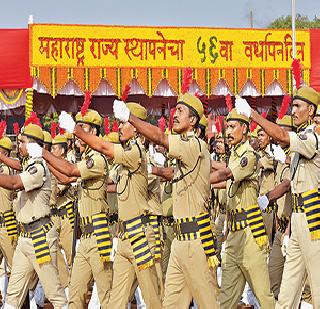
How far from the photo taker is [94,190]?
9.31 metres

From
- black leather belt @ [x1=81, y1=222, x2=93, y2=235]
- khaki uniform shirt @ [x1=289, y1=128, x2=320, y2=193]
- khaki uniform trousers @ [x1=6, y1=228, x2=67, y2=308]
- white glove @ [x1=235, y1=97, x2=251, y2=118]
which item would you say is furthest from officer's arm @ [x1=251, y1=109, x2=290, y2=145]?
black leather belt @ [x1=81, y1=222, x2=93, y2=235]

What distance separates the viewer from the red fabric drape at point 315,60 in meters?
21.4

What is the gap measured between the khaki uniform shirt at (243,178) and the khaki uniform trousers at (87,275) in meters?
1.47

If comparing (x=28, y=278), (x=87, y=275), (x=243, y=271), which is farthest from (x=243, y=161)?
(x=28, y=278)

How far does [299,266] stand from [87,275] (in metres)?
2.55

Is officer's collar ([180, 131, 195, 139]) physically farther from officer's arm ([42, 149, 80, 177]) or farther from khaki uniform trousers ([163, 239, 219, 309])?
officer's arm ([42, 149, 80, 177])

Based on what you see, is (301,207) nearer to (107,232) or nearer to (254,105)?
(107,232)

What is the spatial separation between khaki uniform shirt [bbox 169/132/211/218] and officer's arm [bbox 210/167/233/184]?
91 centimetres

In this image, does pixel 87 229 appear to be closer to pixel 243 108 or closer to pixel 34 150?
pixel 34 150

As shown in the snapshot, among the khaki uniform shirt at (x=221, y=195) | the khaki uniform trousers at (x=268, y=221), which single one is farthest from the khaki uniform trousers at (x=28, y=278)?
the khaki uniform shirt at (x=221, y=195)

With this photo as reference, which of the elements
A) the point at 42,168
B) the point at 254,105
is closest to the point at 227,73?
the point at 254,105

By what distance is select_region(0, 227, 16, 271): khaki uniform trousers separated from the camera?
11673mm

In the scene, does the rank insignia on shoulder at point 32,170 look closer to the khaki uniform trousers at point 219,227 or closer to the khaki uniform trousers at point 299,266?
the khaki uniform trousers at point 299,266

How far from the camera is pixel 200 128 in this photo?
9852 millimetres
